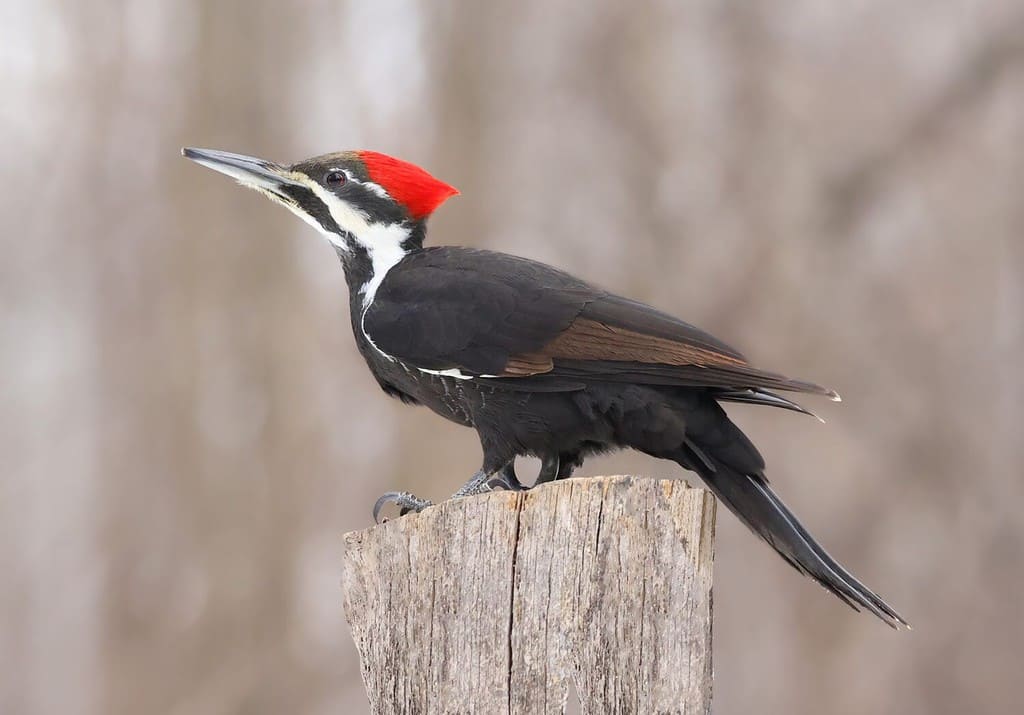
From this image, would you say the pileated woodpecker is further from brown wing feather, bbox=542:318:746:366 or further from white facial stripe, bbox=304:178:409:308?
white facial stripe, bbox=304:178:409:308

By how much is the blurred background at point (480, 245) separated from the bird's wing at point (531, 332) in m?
3.41

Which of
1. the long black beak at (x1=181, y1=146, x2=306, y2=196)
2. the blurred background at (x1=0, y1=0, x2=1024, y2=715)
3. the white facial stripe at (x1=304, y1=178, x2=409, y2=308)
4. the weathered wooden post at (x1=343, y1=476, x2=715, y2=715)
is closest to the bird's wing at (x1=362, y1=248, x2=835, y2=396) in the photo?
the white facial stripe at (x1=304, y1=178, x2=409, y2=308)

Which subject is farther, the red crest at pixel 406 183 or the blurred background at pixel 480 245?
the blurred background at pixel 480 245

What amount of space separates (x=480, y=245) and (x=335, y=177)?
3.42 meters

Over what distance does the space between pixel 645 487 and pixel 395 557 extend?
594mm

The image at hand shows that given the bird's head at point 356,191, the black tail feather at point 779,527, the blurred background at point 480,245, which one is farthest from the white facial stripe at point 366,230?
the blurred background at point 480,245

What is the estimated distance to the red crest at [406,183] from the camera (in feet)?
12.8

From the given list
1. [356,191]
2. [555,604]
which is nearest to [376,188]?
[356,191]

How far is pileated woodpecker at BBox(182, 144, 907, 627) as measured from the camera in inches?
130

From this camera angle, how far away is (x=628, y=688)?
2523 millimetres

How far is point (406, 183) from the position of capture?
12.8ft

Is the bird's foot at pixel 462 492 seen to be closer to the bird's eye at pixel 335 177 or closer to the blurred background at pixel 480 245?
the bird's eye at pixel 335 177

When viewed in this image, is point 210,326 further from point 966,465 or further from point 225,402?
point 966,465

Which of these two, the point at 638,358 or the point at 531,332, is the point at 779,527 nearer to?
the point at 638,358
